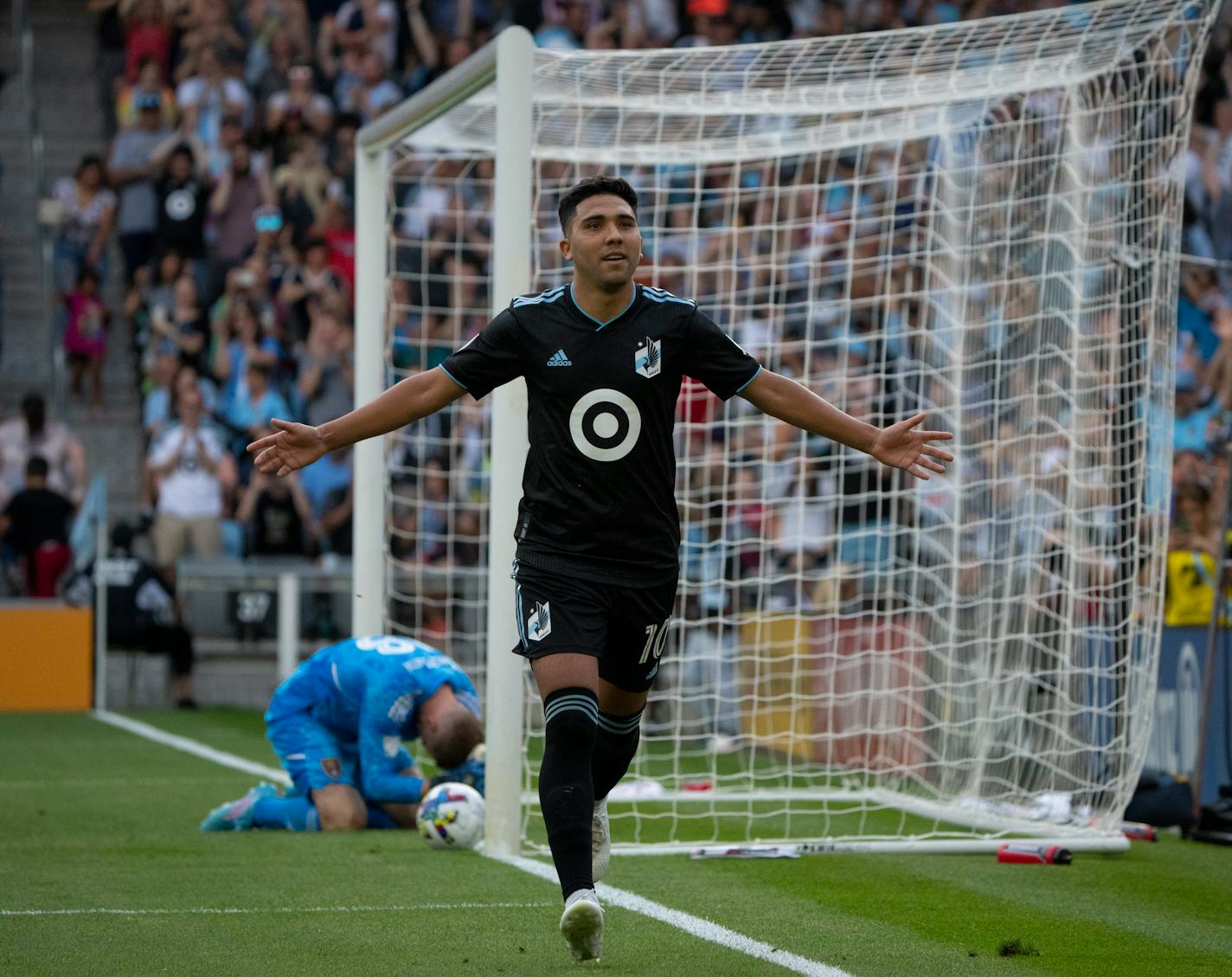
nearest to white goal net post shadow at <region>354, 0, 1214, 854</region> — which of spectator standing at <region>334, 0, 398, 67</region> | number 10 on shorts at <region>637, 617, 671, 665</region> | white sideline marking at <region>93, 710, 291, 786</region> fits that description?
white sideline marking at <region>93, 710, 291, 786</region>

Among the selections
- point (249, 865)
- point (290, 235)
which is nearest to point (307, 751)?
point (249, 865)

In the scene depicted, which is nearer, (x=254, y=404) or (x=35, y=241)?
(x=254, y=404)

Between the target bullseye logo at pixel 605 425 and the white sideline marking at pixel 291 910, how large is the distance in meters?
1.77

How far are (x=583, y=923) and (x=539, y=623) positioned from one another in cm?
90

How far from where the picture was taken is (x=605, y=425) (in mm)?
5359

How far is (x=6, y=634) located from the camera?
16391 millimetres

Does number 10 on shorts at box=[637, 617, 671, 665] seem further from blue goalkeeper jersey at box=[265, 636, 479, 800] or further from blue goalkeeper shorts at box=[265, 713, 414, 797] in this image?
blue goalkeeper shorts at box=[265, 713, 414, 797]

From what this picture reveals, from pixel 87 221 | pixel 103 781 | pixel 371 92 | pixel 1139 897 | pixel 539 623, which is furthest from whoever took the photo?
pixel 371 92

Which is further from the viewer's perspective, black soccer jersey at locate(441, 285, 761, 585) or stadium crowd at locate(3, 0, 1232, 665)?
stadium crowd at locate(3, 0, 1232, 665)

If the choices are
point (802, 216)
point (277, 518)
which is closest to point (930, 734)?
point (802, 216)

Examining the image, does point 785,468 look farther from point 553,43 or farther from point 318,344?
point 553,43

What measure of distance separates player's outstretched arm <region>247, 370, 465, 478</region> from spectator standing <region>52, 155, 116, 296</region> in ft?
49.5

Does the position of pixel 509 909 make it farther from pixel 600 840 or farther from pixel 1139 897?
pixel 1139 897

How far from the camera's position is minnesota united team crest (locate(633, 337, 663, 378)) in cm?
539
